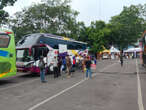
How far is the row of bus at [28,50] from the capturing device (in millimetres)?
10656

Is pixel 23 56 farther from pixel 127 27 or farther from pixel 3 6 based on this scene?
pixel 127 27

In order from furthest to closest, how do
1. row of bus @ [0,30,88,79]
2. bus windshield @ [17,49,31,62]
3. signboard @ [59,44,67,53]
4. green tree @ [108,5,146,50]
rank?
green tree @ [108,5,146,50], signboard @ [59,44,67,53], bus windshield @ [17,49,31,62], row of bus @ [0,30,88,79]

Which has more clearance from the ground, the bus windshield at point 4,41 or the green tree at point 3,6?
the green tree at point 3,6

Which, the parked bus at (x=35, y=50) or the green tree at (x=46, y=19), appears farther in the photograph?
the green tree at (x=46, y=19)

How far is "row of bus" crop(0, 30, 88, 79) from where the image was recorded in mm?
10656

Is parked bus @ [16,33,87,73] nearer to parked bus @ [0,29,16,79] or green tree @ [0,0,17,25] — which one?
parked bus @ [0,29,16,79]

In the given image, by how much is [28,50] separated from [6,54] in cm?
392

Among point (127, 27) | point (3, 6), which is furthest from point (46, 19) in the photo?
point (127, 27)

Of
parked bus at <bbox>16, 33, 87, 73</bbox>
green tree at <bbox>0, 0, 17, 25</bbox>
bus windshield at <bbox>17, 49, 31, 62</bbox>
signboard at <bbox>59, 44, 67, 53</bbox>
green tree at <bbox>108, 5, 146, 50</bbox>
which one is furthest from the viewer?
green tree at <bbox>108, 5, 146, 50</bbox>

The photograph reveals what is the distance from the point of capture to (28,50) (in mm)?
14609

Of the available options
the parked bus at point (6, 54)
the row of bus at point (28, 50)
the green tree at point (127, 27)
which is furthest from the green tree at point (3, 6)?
the green tree at point (127, 27)

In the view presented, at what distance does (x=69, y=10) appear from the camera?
118 feet

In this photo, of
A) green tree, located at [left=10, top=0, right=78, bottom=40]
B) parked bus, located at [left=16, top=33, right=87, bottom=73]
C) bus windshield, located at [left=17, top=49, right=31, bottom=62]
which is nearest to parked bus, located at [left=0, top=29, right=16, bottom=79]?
parked bus, located at [left=16, top=33, right=87, bottom=73]

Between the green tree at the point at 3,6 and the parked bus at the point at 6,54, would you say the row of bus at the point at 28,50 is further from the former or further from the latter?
the green tree at the point at 3,6
